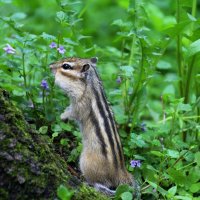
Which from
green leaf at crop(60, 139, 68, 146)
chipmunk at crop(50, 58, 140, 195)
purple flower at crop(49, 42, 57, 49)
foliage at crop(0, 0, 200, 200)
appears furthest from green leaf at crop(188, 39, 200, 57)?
green leaf at crop(60, 139, 68, 146)

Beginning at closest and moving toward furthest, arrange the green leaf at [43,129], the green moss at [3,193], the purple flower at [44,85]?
the green moss at [3,193] < the green leaf at [43,129] < the purple flower at [44,85]

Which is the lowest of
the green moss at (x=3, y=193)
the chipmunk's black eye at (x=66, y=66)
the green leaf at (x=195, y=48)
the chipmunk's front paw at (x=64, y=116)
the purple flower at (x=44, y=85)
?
the chipmunk's front paw at (x=64, y=116)

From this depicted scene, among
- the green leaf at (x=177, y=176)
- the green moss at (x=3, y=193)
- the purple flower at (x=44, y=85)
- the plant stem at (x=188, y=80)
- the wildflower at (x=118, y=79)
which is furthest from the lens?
the wildflower at (x=118, y=79)

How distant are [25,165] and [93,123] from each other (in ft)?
3.73

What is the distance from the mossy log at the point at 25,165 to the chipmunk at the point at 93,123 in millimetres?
593

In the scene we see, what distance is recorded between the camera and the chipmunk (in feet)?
13.2

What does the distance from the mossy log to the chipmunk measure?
0.59 metres

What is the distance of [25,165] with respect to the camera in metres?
3.15

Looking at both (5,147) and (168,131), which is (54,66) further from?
(5,147)

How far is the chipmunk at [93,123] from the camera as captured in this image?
159 inches

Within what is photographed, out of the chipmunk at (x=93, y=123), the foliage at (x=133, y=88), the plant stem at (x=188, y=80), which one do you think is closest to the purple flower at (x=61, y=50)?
the foliage at (x=133, y=88)

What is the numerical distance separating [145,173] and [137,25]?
1375 mm

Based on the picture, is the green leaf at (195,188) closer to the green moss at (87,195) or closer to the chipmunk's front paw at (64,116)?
the green moss at (87,195)

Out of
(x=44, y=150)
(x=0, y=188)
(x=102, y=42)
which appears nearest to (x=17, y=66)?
(x=44, y=150)
